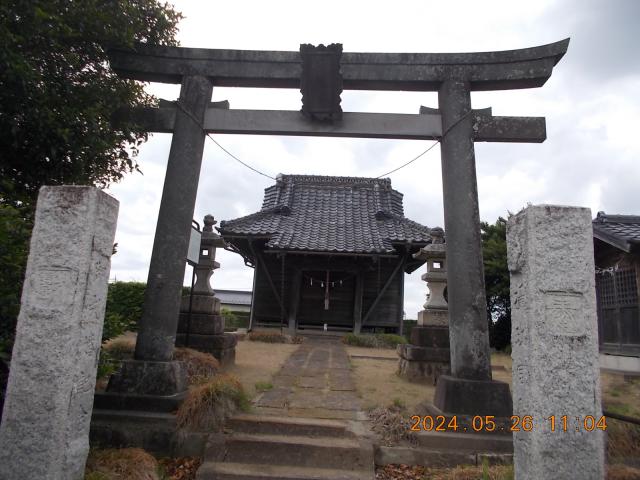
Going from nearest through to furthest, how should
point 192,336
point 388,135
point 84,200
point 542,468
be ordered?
point 542,468
point 84,200
point 388,135
point 192,336

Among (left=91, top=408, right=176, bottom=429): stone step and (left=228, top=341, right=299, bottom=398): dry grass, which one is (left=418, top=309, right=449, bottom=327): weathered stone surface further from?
(left=91, top=408, right=176, bottom=429): stone step

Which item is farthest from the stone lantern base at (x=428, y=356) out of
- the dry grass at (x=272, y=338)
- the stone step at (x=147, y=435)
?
the dry grass at (x=272, y=338)

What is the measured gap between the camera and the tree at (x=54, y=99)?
3527 mm

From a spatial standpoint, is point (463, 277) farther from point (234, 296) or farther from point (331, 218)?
point (234, 296)

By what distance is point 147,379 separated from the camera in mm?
4309

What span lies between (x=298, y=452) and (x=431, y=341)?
3.54 meters

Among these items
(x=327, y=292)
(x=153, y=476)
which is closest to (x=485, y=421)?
(x=153, y=476)

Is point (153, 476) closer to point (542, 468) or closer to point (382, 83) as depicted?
point (542, 468)

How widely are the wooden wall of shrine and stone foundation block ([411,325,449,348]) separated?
6.39 m

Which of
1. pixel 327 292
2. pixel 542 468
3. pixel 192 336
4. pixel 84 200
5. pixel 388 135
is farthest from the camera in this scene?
pixel 327 292

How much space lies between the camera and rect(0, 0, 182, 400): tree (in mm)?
3527

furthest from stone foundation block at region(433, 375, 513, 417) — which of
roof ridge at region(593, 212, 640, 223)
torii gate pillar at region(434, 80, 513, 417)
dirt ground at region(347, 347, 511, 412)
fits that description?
roof ridge at region(593, 212, 640, 223)

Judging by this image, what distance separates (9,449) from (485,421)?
3965mm

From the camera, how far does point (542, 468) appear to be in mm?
2484
